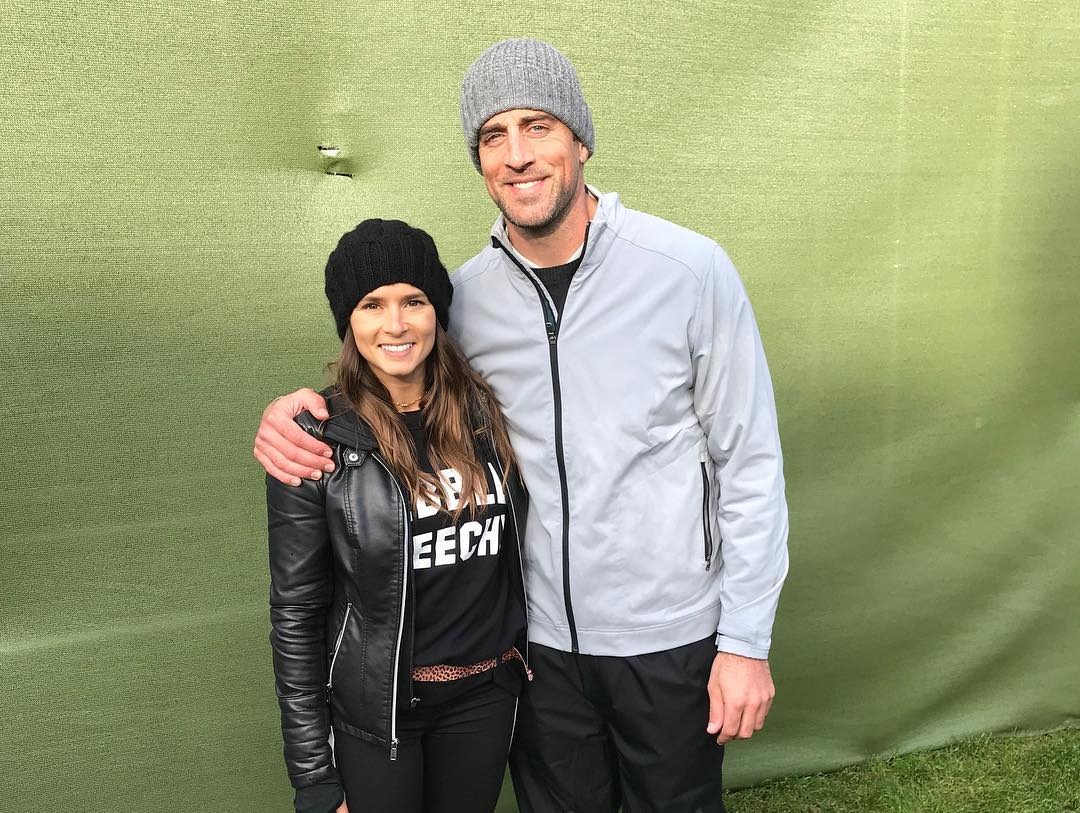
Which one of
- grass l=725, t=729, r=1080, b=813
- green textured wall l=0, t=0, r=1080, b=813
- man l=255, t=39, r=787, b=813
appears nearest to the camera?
man l=255, t=39, r=787, b=813

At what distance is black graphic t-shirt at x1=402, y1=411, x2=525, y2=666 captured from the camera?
5.11 ft

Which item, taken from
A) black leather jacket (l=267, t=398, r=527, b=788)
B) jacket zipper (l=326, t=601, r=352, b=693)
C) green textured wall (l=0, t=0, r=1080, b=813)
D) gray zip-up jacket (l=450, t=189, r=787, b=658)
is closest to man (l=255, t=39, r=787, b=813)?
gray zip-up jacket (l=450, t=189, r=787, b=658)

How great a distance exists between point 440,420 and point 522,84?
1.82 ft

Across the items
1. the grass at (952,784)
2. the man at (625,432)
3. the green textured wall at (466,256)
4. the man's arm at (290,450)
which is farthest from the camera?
the grass at (952,784)

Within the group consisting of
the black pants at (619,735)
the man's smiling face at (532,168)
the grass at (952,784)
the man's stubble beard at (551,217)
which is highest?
the man's smiling face at (532,168)

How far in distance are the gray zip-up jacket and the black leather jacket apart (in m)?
0.29

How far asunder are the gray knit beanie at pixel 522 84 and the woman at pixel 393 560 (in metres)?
0.24

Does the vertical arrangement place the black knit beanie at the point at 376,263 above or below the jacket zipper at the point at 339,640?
above

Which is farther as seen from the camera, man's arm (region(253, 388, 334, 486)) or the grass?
the grass

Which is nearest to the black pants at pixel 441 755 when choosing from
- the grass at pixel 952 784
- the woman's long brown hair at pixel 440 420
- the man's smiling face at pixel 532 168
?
the woman's long brown hair at pixel 440 420

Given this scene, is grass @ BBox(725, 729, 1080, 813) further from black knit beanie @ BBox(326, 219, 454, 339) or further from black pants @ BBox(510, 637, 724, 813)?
black knit beanie @ BBox(326, 219, 454, 339)

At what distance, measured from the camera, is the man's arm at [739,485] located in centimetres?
161

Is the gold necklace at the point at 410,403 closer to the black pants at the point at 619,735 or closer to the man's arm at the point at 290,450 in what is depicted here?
the man's arm at the point at 290,450

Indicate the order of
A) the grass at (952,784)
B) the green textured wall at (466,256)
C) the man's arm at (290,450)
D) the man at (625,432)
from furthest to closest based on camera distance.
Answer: the grass at (952,784) → the green textured wall at (466,256) → the man at (625,432) → the man's arm at (290,450)
